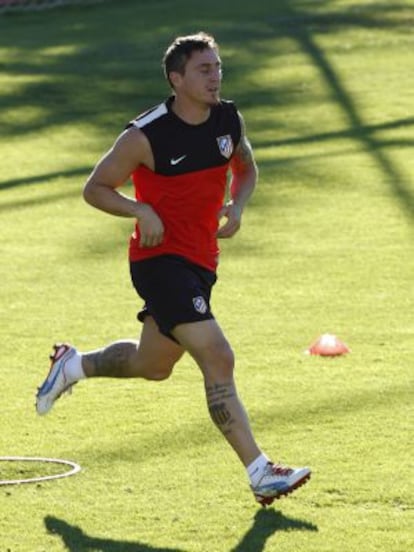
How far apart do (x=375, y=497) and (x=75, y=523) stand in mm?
1177

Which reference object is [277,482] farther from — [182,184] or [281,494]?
[182,184]

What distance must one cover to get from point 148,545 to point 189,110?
72.9 inches

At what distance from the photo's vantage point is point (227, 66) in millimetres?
20000

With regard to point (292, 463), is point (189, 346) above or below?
above

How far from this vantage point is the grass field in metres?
7.00

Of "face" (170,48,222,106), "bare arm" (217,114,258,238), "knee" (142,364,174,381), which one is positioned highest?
"face" (170,48,222,106)

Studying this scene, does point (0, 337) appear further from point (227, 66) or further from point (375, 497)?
point (227, 66)

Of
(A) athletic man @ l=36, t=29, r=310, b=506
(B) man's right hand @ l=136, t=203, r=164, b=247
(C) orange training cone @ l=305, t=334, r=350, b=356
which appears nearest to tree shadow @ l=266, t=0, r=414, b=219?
(C) orange training cone @ l=305, t=334, r=350, b=356

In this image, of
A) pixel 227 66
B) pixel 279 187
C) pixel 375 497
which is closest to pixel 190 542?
pixel 375 497

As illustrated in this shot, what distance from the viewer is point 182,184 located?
7332 millimetres

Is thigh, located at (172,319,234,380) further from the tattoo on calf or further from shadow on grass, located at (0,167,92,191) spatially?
shadow on grass, located at (0,167,92,191)

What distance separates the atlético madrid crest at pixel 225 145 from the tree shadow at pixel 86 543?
1.68 m

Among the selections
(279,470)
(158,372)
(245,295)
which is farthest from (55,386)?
(245,295)

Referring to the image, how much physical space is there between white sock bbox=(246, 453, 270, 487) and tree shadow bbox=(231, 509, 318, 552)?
5.5 inches
